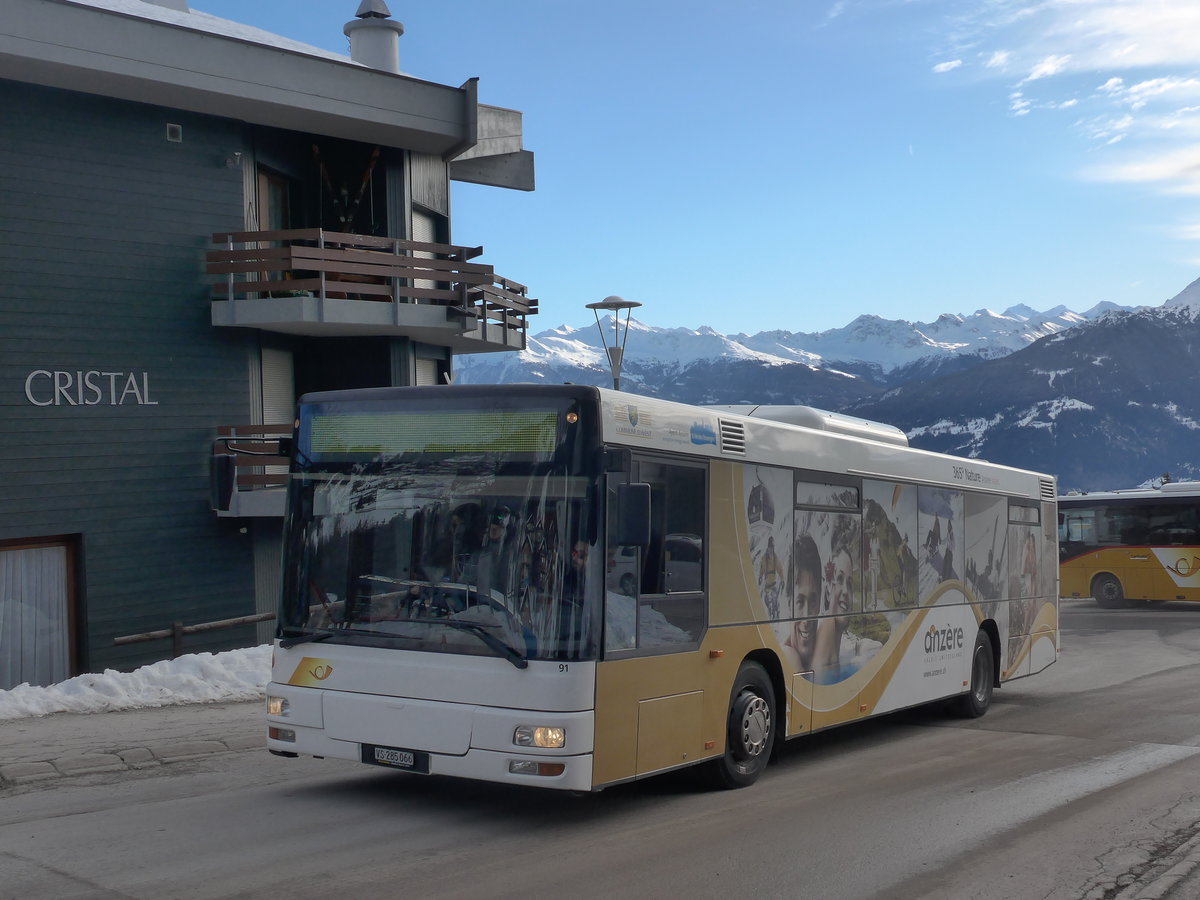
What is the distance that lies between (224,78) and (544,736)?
15.2m

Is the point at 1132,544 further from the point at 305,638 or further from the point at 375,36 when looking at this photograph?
the point at 305,638

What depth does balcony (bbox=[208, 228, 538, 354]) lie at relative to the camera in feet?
63.8

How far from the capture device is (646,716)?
7797 millimetres

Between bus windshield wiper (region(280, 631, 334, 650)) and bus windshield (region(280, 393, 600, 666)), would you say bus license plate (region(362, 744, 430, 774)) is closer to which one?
bus windshield (region(280, 393, 600, 666))

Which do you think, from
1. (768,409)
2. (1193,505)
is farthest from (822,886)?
(1193,505)

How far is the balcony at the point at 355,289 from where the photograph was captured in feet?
63.8

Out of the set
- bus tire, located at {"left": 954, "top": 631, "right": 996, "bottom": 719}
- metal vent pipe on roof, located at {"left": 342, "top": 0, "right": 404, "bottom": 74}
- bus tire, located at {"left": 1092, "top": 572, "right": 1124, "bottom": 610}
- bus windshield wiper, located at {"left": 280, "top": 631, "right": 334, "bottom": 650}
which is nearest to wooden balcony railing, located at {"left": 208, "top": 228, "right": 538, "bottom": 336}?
metal vent pipe on roof, located at {"left": 342, "top": 0, "right": 404, "bottom": 74}

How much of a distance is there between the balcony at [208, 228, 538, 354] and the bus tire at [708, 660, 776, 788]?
41.8 ft

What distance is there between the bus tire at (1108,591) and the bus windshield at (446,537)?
2944 cm

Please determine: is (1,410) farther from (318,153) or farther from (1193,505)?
(1193,505)

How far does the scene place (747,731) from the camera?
901cm

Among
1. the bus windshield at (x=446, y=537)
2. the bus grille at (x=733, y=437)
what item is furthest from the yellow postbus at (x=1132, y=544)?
the bus windshield at (x=446, y=537)

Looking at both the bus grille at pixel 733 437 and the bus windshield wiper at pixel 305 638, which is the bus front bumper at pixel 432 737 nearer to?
the bus windshield wiper at pixel 305 638

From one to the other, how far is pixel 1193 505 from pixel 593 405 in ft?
93.4
